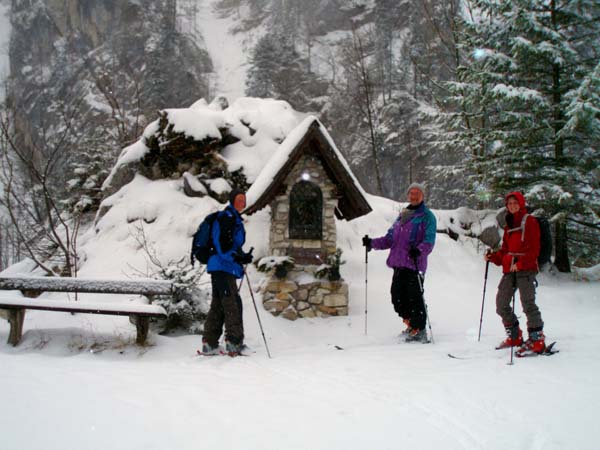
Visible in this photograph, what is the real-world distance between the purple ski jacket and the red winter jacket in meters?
0.95

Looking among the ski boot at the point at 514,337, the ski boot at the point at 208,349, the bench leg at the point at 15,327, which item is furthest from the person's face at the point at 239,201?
the ski boot at the point at 514,337

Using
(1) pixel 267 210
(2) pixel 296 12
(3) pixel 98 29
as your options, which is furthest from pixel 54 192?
(2) pixel 296 12

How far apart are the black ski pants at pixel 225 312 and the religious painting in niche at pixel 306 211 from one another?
3072 mm

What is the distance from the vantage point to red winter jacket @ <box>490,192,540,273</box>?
463 centimetres

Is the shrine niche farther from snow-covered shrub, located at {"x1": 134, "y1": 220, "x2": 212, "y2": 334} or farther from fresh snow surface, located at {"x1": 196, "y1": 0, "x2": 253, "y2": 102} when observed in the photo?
fresh snow surface, located at {"x1": 196, "y1": 0, "x2": 253, "y2": 102}

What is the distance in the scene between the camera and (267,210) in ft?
34.1

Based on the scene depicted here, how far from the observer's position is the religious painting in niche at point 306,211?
7.93 m

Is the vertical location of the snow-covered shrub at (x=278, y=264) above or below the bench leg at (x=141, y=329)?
above

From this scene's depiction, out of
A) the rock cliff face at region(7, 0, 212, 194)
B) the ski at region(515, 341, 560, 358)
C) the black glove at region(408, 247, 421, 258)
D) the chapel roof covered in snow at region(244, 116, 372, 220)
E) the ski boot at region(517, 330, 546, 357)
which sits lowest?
the ski at region(515, 341, 560, 358)

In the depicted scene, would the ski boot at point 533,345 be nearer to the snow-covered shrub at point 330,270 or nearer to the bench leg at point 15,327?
the snow-covered shrub at point 330,270

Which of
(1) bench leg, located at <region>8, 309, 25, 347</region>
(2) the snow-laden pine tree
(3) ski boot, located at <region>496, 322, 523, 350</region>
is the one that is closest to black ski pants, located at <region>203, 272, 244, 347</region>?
(1) bench leg, located at <region>8, 309, 25, 347</region>

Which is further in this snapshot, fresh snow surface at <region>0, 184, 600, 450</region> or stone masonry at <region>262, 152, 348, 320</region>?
stone masonry at <region>262, 152, 348, 320</region>

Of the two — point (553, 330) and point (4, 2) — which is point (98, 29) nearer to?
point (4, 2)

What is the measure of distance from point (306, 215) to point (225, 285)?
3.35 m
